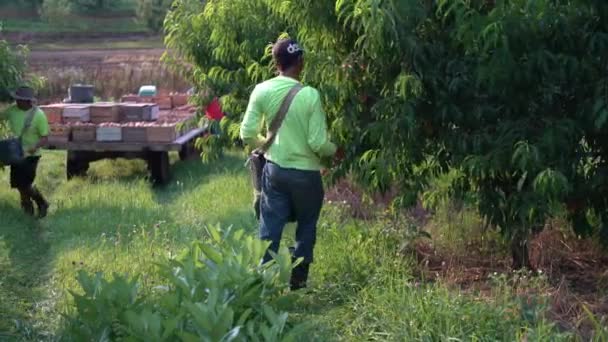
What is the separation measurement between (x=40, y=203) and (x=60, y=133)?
2.93 m

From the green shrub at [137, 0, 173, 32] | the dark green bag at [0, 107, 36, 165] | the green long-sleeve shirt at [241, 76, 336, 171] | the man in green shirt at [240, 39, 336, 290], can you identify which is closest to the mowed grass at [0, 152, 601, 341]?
the man in green shirt at [240, 39, 336, 290]

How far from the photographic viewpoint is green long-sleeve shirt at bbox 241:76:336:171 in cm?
603

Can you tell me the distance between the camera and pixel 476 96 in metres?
6.09

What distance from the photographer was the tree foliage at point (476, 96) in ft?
18.3

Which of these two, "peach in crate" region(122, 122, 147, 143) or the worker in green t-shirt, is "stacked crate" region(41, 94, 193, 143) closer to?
"peach in crate" region(122, 122, 147, 143)

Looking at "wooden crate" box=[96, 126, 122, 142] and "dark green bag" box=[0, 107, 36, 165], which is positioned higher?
"dark green bag" box=[0, 107, 36, 165]

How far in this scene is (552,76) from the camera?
18.9 ft

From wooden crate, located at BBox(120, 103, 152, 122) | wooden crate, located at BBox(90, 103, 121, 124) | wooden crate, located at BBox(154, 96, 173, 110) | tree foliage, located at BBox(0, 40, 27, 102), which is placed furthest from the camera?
wooden crate, located at BBox(154, 96, 173, 110)

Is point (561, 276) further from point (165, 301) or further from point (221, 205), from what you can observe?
point (221, 205)

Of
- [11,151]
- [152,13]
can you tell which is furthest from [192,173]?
[152,13]

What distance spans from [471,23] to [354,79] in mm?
1118

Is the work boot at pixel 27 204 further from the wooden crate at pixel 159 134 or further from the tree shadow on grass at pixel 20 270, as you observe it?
the wooden crate at pixel 159 134

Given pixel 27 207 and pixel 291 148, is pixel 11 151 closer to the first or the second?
pixel 27 207

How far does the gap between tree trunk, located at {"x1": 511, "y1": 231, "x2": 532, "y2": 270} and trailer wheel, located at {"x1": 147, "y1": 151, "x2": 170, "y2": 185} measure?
307 inches
